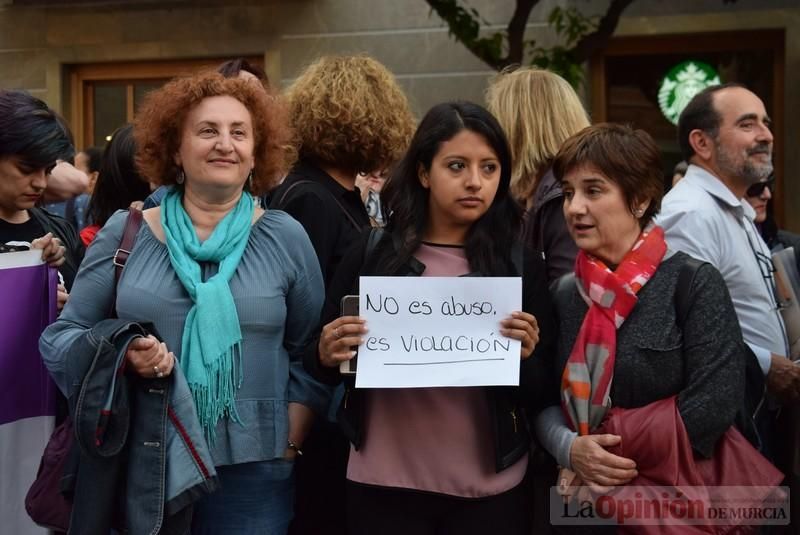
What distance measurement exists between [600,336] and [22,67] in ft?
27.0

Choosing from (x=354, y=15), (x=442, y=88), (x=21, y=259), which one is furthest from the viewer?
(x=354, y=15)

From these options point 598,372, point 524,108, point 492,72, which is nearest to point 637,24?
point 492,72

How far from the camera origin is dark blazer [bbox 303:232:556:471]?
2731 mm

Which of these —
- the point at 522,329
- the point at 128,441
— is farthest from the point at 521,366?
the point at 128,441

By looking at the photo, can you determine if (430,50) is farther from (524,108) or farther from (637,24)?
(524,108)

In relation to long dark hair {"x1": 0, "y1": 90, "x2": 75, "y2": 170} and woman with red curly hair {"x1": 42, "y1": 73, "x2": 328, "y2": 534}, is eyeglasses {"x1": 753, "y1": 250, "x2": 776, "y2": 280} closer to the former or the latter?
woman with red curly hair {"x1": 42, "y1": 73, "x2": 328, "y2": 534}

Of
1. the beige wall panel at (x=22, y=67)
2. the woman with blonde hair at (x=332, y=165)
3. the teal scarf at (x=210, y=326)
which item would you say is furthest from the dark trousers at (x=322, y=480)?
the beige wall panel at (x=22, y=67)

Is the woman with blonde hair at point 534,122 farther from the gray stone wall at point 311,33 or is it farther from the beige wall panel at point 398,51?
the beige wall panel at point 398,51

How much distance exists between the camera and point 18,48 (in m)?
9.48

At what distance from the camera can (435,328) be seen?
271cm

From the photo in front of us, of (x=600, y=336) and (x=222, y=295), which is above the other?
(x=222, y=295)

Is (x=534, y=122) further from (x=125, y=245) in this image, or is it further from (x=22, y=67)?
(x=22, y=67)

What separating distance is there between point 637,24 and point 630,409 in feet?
20.9

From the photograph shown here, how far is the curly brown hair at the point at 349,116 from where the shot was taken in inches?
137
